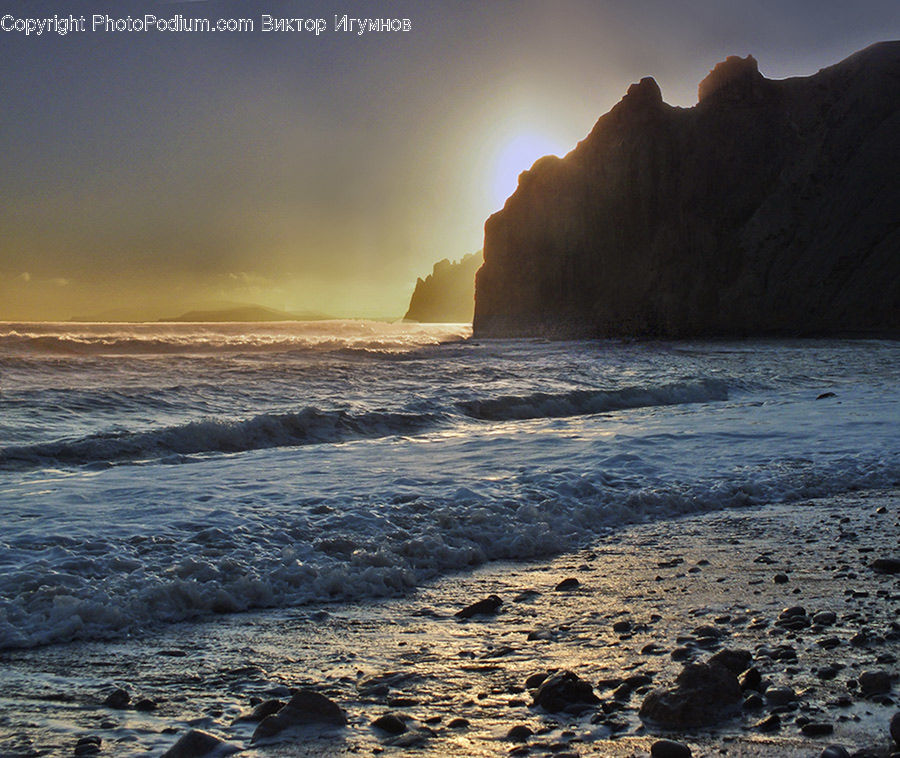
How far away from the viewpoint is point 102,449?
34.0 feet

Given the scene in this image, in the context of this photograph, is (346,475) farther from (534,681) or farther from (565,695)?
(565,695)

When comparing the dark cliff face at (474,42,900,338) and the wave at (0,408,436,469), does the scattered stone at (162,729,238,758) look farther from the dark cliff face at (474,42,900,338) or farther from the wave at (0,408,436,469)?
the dark cliff face at (474,42,900,338)

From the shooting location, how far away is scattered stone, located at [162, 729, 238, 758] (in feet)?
8.19

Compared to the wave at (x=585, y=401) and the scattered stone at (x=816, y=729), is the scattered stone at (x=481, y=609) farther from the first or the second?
the wave at (x=585, y=401)

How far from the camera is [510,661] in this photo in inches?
135

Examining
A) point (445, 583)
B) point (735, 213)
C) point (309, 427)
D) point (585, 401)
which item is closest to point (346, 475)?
point (445, 583)

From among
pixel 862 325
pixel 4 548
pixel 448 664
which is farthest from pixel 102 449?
pixel 862 325

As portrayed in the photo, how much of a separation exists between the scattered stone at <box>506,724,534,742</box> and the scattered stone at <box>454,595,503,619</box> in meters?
1.50

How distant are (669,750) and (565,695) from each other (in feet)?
1.80

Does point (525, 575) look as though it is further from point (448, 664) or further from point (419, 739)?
point (419, 739)

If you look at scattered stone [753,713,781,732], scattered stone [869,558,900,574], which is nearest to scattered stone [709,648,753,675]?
scattered stone [753,713,781,732]

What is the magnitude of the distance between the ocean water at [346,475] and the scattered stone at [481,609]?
2.40 feet

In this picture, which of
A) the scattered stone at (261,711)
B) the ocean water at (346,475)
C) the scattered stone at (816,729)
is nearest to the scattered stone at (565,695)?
A: the scattered stone at (816,729)

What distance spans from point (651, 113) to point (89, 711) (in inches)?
2811
